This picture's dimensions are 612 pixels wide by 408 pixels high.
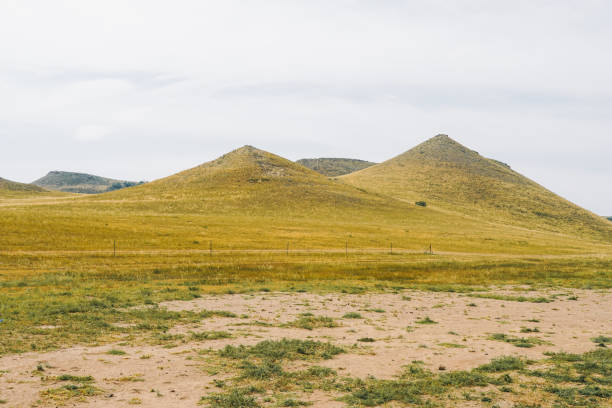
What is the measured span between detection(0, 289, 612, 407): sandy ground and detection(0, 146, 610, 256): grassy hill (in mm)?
39234

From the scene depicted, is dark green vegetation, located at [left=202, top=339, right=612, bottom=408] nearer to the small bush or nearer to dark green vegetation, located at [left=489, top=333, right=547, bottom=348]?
dark green vegetation, located at [left=489, top=333, right=547, bottom=348]

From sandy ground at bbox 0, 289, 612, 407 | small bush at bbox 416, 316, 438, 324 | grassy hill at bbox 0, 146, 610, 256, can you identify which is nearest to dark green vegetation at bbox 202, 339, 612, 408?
sandy ground at bbox 0, 289, 612, 407

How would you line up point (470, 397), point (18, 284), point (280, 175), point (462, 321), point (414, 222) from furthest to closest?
point (280, 175), point (414, 222), point (18, 284), point (462, 321), point (470, 397)

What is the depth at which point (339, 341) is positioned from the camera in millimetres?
20000

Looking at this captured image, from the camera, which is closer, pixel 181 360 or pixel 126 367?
pixel 126 367

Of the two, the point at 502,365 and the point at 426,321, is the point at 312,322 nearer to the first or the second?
the point at 426,321

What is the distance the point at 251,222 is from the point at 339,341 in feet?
292

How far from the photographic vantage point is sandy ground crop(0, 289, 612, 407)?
1374 cm

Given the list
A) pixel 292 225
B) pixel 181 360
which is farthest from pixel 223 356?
pixel 292 225

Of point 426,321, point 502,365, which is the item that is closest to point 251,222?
point 426,321

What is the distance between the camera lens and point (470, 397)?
521 inches

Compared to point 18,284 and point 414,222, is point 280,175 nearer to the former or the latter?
point 414,222

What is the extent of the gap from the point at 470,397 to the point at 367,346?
6296 millimetres

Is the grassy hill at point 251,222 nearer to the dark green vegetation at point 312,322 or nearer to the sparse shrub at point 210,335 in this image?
the dark green vegetation at point 312,322
